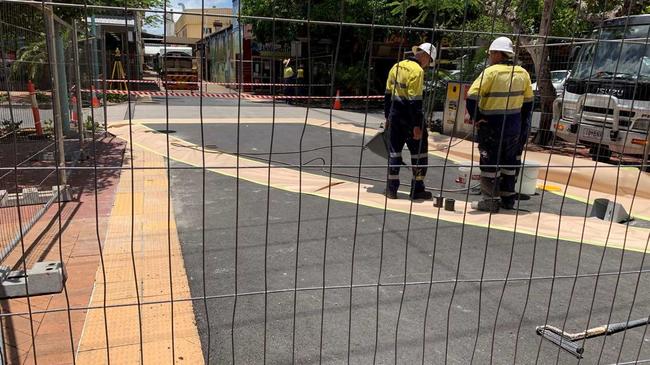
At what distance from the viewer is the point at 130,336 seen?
2.92 meters

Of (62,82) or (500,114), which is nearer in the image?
(500,114)

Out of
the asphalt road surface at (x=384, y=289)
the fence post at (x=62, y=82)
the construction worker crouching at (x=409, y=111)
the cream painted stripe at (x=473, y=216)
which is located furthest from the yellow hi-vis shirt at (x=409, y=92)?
the fence post at (x=62, y=82)

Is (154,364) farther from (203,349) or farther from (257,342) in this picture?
(257,342)

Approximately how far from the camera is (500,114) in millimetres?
5461

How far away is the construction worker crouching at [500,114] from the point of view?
5.32 metres

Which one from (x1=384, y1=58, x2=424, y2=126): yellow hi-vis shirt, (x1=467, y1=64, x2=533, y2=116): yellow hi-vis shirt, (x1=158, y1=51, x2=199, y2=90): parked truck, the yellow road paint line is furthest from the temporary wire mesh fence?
(x1=384, y1=58, x2=424, y2=126): yellow hi-vis shirt

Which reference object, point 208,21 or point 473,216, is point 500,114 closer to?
point 473,216

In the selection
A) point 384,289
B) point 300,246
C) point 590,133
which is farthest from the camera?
point 590,133

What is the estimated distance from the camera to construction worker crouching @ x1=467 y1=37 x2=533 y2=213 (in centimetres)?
532

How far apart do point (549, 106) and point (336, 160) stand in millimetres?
5869

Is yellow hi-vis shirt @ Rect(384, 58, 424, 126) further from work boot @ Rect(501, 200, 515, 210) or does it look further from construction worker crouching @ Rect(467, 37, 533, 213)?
work boot @ Rect(501, 200, 515, 210)

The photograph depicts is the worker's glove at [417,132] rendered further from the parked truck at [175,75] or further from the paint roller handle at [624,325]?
the paint roller handle at [624,325]

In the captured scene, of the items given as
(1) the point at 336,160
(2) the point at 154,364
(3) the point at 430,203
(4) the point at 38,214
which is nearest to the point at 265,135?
(1) the point at 336,160

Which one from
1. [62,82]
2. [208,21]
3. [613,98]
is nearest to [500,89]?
[613,98]
